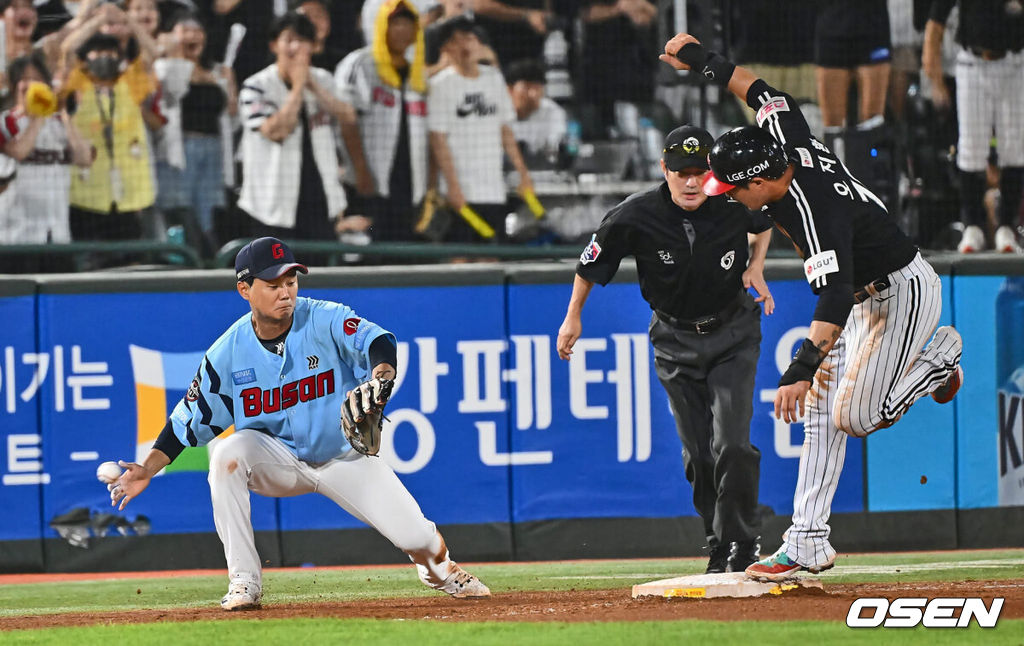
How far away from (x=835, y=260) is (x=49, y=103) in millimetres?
5854

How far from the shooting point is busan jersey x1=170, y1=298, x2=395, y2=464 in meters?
5.80

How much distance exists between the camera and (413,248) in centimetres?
899

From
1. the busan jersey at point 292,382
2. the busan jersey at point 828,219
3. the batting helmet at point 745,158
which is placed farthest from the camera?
the busan jersey at point 292,382

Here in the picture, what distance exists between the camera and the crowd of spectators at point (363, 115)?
9.27m

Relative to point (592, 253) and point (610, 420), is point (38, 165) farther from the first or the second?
point (592, 253)

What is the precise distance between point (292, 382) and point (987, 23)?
6.03 metres

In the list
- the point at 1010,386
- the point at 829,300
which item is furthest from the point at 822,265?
the point at 1010,386

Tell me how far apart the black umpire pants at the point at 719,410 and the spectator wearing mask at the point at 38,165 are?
4486 mm

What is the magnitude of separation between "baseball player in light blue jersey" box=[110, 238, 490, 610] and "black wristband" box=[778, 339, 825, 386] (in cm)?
159

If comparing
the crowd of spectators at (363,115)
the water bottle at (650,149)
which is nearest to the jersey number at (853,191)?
the crowd of spectators at (363,115)

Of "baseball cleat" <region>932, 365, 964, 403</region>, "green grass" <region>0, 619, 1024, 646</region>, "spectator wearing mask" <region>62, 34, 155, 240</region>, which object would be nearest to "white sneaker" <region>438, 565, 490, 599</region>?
"green grass" <region>0, 619, 1024, 646</region>

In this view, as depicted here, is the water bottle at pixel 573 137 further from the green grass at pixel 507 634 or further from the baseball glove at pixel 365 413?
the green grass at pixel 507 634

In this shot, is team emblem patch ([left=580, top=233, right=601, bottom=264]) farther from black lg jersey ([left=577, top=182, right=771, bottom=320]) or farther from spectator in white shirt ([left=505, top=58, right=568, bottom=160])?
spectator in white shirt ([left=505, top=58, right=568, bottom=160])

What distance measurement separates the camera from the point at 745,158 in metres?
5.55
